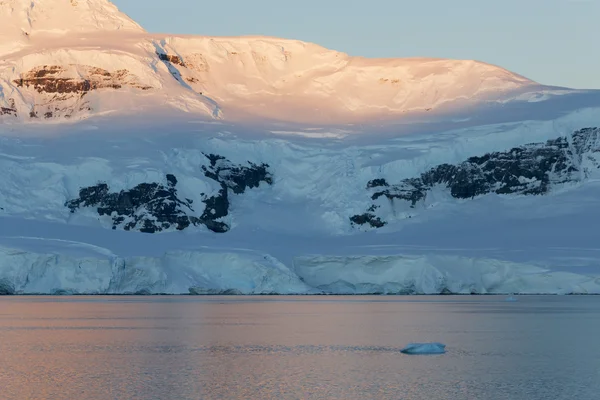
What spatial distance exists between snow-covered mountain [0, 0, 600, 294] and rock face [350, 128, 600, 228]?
0.19 m

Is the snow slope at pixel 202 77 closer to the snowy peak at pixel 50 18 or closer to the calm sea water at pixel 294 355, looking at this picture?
the snowy peak at pixel 50 18

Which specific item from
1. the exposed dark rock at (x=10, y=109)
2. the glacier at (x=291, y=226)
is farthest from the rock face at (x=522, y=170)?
the exposed dark rock at (x=10, y=109)

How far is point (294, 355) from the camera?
36.9m

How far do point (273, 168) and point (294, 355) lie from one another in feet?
212

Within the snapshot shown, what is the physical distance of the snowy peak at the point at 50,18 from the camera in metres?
121

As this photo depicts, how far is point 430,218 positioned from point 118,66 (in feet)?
128

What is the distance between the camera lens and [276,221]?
93.0m

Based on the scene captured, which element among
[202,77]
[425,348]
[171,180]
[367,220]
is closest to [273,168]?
[171,180]

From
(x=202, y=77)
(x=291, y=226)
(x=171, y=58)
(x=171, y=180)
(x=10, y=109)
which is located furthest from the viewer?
(x=202, y=77)

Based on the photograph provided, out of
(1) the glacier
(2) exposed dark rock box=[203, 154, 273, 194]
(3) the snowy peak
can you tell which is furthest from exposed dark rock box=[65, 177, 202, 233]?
(3) the snowy peak

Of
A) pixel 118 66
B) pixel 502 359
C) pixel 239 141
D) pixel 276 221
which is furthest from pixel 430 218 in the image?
pixel 502 359

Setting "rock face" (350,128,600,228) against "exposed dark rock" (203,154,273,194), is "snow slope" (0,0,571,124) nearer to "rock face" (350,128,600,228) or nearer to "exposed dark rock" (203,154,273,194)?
"exposed dark rock" (203,154,273,194)

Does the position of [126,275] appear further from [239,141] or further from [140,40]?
[140,40]

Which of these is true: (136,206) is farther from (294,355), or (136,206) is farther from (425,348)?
(425,348)
